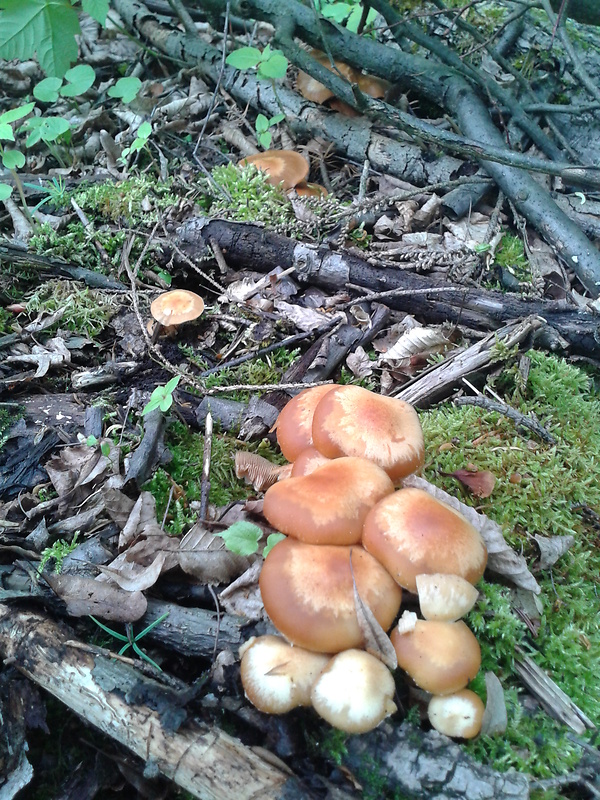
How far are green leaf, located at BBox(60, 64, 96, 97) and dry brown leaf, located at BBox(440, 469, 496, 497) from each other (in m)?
4.98

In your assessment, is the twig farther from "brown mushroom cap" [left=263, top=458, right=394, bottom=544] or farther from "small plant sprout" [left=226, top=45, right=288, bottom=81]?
"small plant sprout" [left=226, top=45, right=288, bottom=81]

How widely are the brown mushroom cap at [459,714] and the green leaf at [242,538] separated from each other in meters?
0.89

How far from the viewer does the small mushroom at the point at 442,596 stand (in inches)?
75.1

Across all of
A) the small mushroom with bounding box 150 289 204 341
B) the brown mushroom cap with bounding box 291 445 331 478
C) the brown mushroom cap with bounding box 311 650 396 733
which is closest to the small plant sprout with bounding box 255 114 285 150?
the small mushroom with bounding box 150 289 204 341

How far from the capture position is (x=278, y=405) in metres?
3.37

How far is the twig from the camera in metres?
3.13

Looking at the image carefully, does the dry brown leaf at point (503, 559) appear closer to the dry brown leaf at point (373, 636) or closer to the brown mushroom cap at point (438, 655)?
the brown mushroom cap at point (438, 655)

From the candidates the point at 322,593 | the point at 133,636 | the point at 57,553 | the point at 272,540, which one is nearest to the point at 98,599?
the point at 133,636

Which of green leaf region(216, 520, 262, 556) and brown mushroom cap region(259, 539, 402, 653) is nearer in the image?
brown mushroom cap region(259, 539, 402, 653)

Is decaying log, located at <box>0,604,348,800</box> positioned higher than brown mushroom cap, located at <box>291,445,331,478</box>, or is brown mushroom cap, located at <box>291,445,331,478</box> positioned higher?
brown mushroom cap, located at <box>291,445,331,478</box>

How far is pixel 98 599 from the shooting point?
2283 mm

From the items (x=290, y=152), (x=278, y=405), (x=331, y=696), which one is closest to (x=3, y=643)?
(x=331, y=696)

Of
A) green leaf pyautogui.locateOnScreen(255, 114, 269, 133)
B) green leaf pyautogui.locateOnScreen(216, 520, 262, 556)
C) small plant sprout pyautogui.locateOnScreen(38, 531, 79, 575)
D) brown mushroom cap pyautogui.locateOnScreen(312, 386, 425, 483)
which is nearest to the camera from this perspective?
green leaf pyautogui.locateOnScreen(216, 520, 262, 556)

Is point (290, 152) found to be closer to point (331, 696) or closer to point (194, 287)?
point (194, 287)
